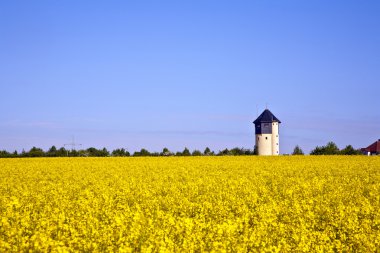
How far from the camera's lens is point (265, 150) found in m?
72.7

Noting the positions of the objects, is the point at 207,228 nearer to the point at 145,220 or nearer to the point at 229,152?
the point at 145,220

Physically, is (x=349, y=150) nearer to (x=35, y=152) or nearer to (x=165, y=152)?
(x=165, y=152)

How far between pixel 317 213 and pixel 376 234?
2798 millimetres

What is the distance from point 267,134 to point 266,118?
2959 millimetres

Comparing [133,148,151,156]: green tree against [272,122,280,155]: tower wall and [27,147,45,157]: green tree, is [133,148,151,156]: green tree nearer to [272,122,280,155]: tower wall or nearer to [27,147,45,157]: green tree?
[27,147,45,157]: green tree

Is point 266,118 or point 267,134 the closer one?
point 267,134

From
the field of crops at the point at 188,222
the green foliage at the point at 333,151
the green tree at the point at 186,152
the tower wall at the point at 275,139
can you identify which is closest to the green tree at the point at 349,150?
the green foliage at the point at 333,151

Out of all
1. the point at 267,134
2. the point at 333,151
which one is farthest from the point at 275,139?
the point at 333,151

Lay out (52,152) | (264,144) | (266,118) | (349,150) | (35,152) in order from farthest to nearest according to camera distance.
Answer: (266,118), (264,144), (349,150), (52,152), (35,152)

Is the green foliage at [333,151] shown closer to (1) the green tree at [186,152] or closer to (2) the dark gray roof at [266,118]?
(2) the dark gray roof at [266,118]

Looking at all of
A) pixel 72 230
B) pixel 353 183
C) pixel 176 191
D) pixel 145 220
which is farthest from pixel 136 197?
pixel 353 183

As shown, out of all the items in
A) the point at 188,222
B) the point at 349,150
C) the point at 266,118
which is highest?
the point at 266,118

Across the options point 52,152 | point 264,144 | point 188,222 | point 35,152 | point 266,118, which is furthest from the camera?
point 266,118

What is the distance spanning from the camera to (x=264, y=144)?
2901 inches
